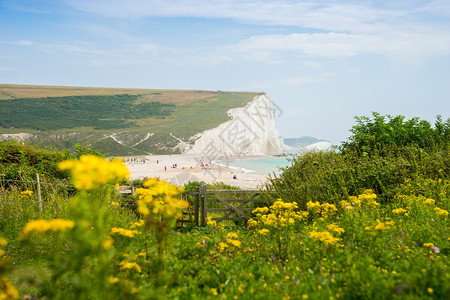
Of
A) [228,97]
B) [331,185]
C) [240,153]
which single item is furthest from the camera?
[228,97]

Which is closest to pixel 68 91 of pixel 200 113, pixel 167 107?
pixel 167 107

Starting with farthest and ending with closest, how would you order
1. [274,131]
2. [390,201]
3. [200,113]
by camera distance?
1. [200,113]
2. [274,131]
3. [390,201]

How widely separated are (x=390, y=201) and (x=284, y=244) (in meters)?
3.91

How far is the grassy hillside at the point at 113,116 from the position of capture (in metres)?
83.6

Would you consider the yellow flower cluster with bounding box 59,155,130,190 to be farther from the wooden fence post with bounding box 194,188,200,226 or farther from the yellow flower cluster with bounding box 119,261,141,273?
the wooden fence post with bounding box 194,188,200,226

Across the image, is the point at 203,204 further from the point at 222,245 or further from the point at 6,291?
the point at 6,291

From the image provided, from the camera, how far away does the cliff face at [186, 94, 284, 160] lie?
8134cm

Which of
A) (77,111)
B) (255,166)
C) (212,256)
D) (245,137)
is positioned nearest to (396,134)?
(212,256)

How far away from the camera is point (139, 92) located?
154250 mm

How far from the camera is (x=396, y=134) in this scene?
1116cm

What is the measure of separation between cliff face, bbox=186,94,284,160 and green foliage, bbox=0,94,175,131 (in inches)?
1308

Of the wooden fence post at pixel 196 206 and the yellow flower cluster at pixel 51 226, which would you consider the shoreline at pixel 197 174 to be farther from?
the yellow flower cluster at pixel 51 226

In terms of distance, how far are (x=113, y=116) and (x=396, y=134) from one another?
114 meters

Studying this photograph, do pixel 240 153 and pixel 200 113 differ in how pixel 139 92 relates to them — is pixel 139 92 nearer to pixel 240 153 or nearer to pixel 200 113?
pixel 200 113
